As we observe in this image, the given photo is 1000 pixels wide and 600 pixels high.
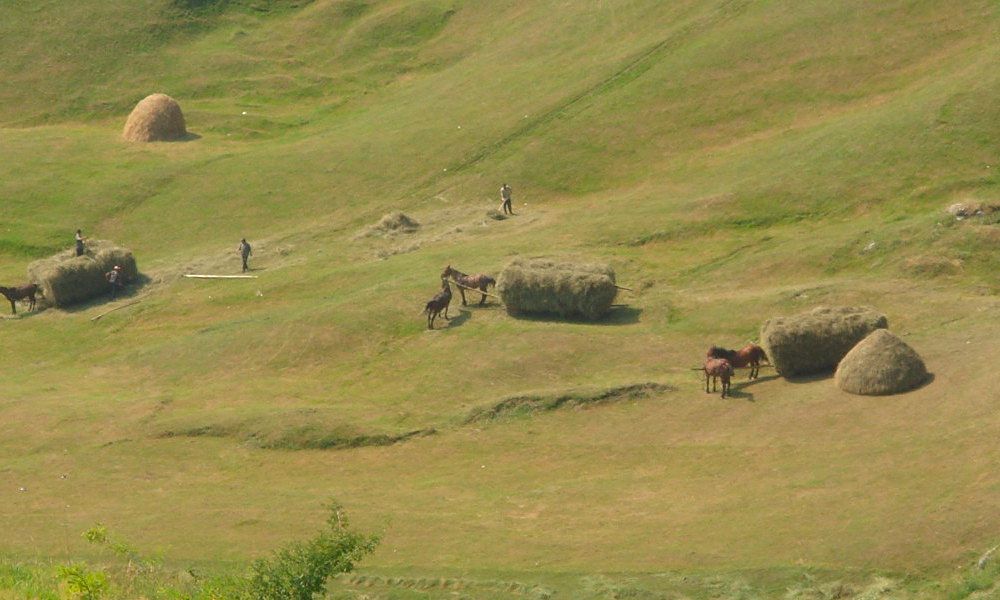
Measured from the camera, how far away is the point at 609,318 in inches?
1780

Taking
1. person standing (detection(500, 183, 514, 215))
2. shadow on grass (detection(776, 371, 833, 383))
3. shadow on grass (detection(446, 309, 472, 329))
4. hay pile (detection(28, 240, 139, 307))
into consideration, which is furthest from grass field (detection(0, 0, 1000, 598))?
person standing (detection(500, 183, 514, 215))

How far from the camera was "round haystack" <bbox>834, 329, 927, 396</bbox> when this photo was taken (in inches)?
1383

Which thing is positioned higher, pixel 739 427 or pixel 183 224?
pixel 183 224

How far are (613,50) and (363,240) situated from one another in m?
21.4

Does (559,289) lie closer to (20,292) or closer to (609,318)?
(609,318)

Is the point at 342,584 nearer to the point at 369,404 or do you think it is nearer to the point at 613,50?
the point at 369,404

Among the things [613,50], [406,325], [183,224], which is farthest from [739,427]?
[613,50]

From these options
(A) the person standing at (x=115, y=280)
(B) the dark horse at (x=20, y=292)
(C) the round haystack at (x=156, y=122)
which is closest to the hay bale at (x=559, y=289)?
(A) the person standing at (x=115, y=280)

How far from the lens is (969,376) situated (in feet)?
113

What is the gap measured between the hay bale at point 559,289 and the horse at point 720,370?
24.0ft

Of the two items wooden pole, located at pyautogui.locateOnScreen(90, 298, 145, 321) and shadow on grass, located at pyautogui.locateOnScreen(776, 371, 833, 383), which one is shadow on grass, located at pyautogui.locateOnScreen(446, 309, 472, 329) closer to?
shadow on grass, located at pyautogui.locateOnScreen(776, 371, 833, 383)

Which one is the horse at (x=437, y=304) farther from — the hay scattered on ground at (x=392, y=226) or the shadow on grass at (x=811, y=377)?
the hay scattered on ground at (x=392, y=226)

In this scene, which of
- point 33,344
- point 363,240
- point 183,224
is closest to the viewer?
point 33,344

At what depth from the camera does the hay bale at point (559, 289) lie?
146ft
